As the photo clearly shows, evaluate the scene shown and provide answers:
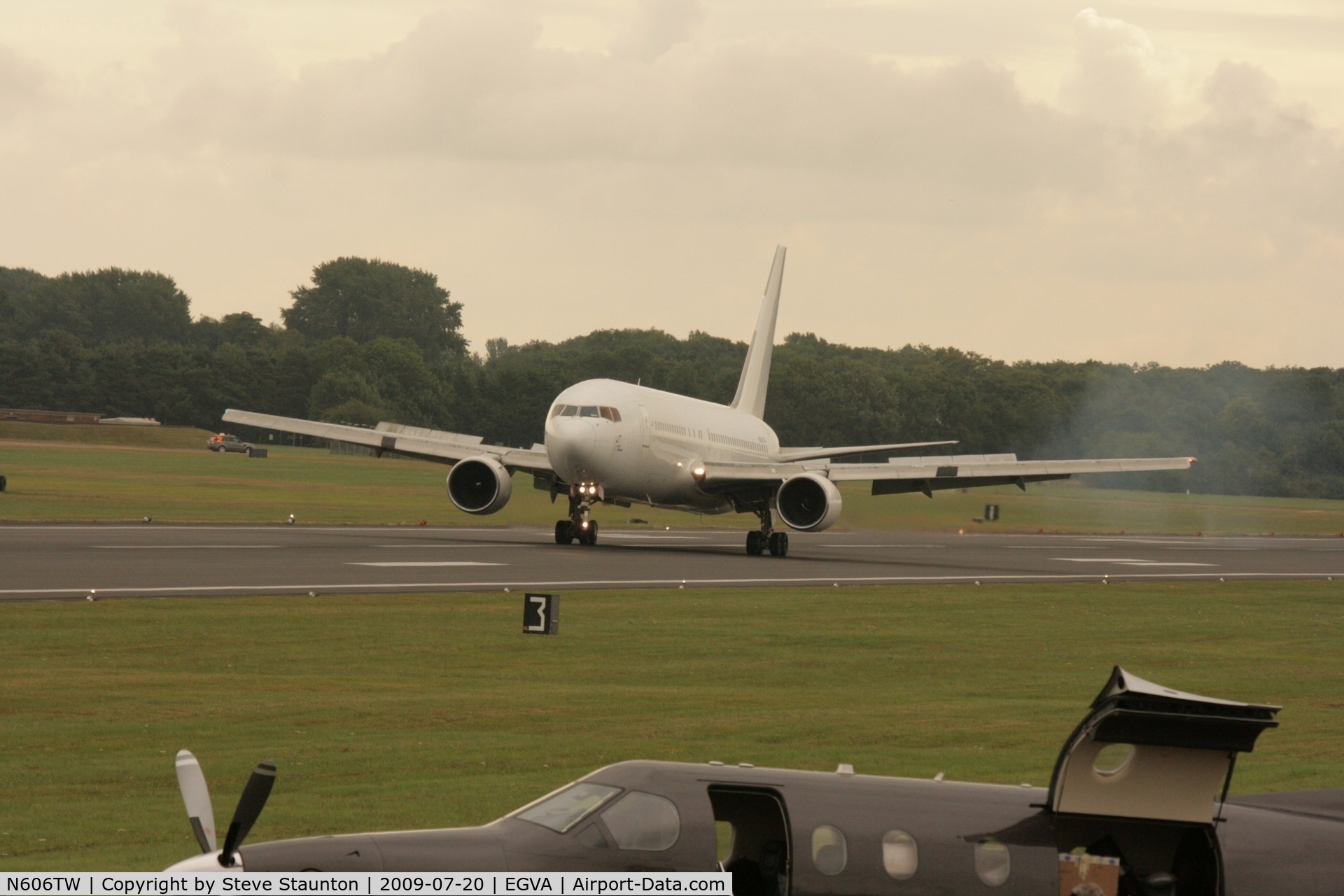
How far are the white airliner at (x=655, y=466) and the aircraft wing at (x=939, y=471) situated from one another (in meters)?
0.05

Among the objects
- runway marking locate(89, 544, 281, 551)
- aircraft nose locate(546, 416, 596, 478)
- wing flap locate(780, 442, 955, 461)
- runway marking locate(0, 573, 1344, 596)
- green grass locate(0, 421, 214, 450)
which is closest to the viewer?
runway marking locate(0, 573, 1344, 596)

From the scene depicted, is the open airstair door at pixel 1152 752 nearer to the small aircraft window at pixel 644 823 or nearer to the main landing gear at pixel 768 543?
the small aircraft window at pixel 644 823

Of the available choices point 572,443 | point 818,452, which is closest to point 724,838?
point 572,443

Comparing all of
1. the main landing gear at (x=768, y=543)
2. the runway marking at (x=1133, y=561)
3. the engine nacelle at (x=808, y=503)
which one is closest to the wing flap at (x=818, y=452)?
the main landing gear at (x=768, y=543)

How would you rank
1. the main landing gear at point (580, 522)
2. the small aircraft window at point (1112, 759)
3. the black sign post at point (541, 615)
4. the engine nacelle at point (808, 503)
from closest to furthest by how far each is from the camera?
the small aircraft window at point (1112, 759)
the black sign post at point (541, 615)
the engine nacelle at point (808, 503)
the main landing gear at point (580, 522)

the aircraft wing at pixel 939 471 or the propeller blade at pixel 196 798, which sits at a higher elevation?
the aircraft wing at pixel 939 471

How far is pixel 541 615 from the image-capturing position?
2814cm

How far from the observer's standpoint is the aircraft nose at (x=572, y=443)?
51.0 metres

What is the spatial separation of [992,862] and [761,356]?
6355 centimetres

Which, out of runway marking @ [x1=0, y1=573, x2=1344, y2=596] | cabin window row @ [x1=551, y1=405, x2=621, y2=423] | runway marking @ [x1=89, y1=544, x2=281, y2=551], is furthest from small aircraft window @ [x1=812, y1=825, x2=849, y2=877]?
cabin window row @ [x1=551, y1=405, x2=621, y2=423]

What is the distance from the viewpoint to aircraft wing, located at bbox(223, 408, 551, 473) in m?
55.9

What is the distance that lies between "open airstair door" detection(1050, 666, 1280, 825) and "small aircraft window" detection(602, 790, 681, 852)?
8.00ft

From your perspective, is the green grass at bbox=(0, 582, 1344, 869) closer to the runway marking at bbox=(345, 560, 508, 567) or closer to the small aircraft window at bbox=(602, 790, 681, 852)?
the small aircraft window at bbox=(602, 790, 681, 852)

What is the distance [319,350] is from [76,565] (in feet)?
501
